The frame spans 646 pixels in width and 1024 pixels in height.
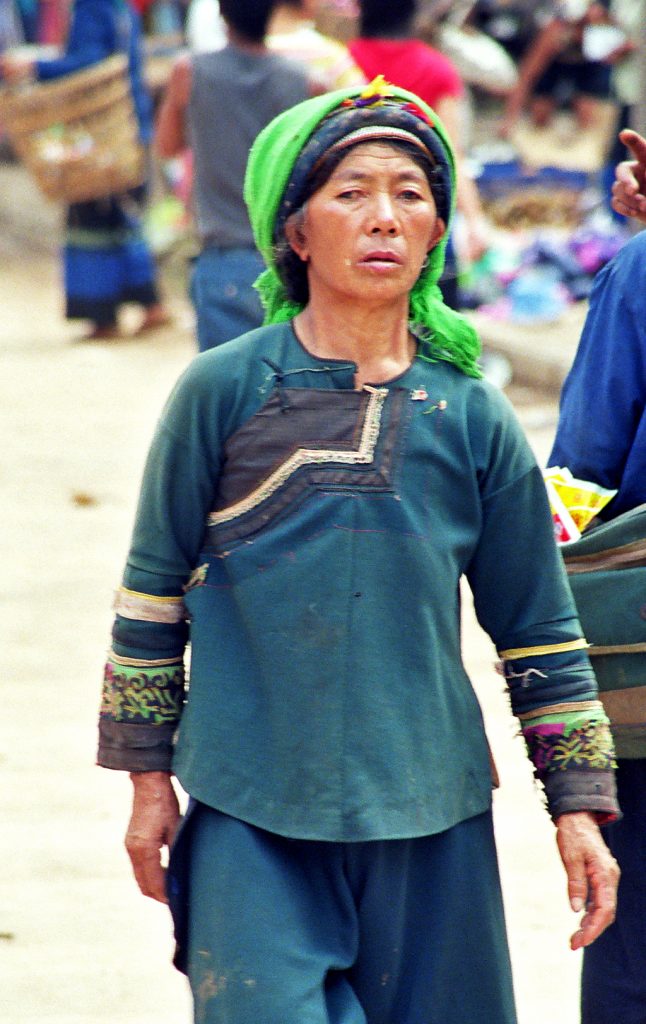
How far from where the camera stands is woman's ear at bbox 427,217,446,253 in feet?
7.74

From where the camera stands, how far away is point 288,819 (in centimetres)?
215

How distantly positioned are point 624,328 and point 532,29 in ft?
34.9

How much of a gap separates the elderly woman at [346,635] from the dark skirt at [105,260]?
798cm

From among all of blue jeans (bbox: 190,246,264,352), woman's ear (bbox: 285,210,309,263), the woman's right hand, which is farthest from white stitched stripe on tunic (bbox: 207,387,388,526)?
blue jeans (bbox: 190,246,264,352)

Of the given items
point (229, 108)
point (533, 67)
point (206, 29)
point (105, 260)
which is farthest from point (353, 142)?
point (533, 67)

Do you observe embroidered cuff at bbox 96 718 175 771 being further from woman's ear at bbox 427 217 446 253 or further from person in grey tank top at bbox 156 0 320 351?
person in grey tank top at bbox 156 0 320 351

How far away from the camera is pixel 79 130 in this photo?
9398 millimetres

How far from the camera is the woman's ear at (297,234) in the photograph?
232 centimetres

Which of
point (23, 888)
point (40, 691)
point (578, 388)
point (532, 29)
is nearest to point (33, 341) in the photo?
point (532, 29)

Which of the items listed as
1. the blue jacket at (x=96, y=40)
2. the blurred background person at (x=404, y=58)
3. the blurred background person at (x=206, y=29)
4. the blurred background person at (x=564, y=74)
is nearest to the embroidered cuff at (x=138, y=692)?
the blurred background person at (x=404, y=58)

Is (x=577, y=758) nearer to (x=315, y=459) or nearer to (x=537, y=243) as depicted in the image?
(x=315, y=459)

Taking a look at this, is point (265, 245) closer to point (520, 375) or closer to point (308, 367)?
point (308, 367)

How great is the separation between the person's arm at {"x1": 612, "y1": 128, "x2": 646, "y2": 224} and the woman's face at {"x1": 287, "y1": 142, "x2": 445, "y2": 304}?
19.0 inches

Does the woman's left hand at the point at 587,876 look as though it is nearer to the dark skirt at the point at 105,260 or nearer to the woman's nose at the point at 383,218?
the woman's nose at the point at 383,218
